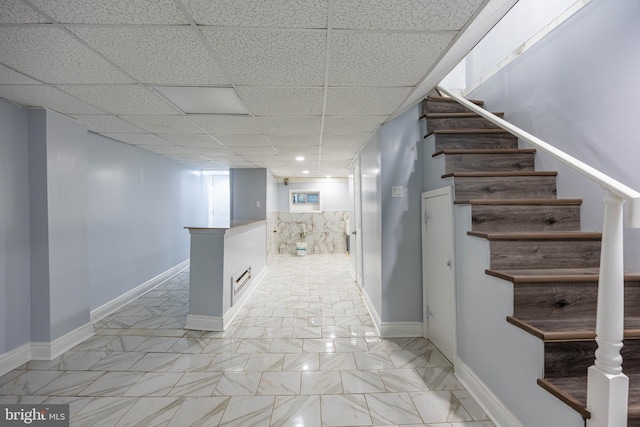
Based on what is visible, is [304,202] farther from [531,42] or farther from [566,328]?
[566,328]

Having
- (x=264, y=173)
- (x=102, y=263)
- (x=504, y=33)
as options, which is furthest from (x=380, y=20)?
(x=264, y=173)

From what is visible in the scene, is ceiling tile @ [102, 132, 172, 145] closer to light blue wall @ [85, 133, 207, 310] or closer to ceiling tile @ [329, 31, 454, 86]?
light blue wall @ [85, 133, 207, 310]

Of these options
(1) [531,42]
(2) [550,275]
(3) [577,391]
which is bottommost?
(3) [577,391]

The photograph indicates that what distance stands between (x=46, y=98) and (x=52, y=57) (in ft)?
2.74

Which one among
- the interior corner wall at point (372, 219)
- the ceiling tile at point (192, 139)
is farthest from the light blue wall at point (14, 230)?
the interior corner wall at point (372, 219)

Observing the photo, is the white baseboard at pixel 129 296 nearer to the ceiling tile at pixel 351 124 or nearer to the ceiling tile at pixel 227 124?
the ceiling tile at pixel 227 124

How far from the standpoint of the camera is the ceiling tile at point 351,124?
2.53m

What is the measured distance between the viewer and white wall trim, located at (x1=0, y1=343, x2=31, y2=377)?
2080 mm

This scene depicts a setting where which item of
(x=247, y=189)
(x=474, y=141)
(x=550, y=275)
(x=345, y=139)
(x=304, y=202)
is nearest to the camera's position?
(x=550, y=275)

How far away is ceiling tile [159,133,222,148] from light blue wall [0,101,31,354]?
3.92 feet

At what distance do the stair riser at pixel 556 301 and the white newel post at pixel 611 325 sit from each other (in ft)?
1.33

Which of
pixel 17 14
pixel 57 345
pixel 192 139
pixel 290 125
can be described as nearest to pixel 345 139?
pixel 290 125

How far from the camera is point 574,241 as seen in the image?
5.48 ft

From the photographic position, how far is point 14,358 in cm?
215
